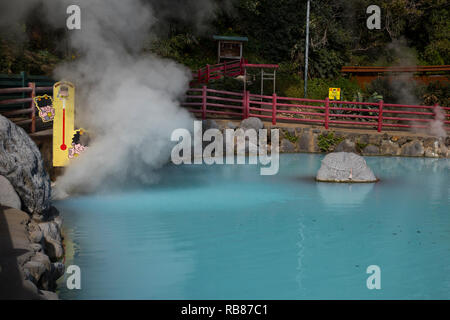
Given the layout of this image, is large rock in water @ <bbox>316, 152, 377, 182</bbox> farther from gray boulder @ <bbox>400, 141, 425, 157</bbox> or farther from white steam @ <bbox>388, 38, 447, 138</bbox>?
white steam @ <bbox>388, 38, 447, 138</bbox>

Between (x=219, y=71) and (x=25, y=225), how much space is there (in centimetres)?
2418

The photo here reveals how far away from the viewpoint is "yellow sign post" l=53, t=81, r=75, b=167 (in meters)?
12.8

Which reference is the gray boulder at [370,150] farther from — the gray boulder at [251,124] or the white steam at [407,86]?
the gray boulder at [251,124]

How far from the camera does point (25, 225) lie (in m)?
8.02

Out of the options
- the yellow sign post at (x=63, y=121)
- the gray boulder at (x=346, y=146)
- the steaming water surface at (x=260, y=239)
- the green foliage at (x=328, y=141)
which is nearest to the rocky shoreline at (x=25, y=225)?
the steaming water surface at (x=260, y=239)

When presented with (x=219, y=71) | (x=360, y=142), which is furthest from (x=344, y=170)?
(x=219, y=71)

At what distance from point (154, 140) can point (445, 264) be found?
360 inches

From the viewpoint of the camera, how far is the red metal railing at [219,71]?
97.0 feet

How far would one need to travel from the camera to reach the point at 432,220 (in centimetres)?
1141

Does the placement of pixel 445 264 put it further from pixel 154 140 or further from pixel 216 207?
pixel 154 140

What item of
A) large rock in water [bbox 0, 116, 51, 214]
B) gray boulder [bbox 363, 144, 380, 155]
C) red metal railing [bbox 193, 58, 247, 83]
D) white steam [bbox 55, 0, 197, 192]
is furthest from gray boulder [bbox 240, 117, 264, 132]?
large rock in water [bbox 0, 116, 51, 214]

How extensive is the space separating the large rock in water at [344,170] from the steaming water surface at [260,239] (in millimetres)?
349
